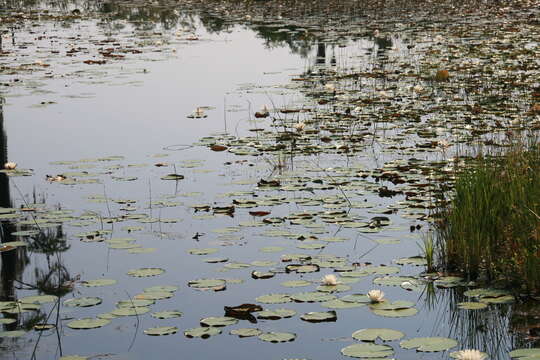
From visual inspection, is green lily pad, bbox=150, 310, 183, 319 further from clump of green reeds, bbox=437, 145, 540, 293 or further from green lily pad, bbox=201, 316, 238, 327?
clump of green reeds, bbox=437, 145, 540, 293

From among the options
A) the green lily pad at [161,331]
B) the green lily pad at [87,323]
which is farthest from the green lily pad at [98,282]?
the green lily pad at [161,331]

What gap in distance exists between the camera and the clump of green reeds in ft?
15.7

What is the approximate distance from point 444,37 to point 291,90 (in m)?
6.38

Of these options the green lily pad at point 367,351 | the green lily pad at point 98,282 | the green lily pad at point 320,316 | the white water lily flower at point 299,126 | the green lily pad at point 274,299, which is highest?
the white water lily flower at point 299,126

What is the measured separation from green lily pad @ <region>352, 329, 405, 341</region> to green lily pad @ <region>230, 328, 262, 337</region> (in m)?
0.48

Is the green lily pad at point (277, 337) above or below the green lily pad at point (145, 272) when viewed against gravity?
below

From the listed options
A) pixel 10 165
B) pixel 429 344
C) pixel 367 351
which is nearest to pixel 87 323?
pixel 367 351

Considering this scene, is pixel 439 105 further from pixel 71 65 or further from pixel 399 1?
pixel 399 1

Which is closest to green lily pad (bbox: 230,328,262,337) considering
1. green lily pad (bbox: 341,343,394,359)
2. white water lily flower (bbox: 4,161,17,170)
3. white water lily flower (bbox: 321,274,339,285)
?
green lily pad (bbox: 341,343,394,359)

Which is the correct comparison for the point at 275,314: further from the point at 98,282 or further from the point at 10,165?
the point at 10,165

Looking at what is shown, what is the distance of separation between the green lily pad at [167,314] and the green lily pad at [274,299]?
453 millimetres

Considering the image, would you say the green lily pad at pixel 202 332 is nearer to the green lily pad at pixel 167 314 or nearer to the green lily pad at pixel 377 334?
the green lily pad at pixel 167 314

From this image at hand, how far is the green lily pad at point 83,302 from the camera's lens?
4.68 meters

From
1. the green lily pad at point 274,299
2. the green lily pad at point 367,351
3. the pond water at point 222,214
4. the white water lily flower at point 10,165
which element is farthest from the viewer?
the white water lily flower at point 10,165
